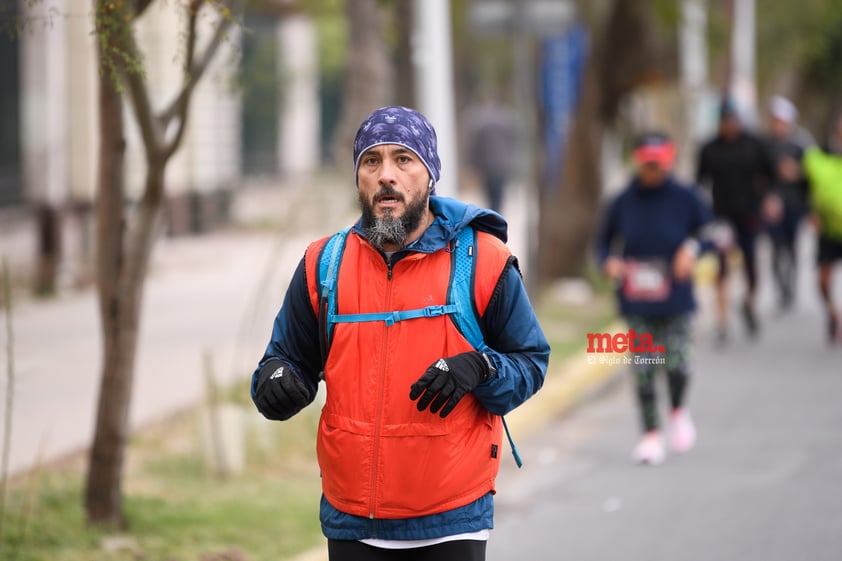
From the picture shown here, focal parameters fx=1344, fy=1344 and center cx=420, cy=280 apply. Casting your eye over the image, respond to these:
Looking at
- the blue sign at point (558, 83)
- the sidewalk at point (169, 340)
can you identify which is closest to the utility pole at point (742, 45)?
the sidewalk at point (169, 340)

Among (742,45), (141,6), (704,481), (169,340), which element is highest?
(742,45)

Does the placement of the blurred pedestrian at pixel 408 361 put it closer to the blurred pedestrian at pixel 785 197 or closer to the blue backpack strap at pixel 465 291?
the blue backpack strap at pixel 465 291

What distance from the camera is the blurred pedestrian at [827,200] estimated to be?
11.1m

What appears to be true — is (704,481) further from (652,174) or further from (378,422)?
(378,422)

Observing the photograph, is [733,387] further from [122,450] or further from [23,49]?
[23,49]

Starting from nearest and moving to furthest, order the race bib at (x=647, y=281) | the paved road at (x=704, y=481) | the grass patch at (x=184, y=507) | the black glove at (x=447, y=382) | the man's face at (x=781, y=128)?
1. the black glove at (x=447, y=382)
2. the grass patch at (x=184, y=507)
3. the paved road at (x=704, y=481)
4. the race bib at (x=647, y=281)
5. the man's face at (x=781, y=128)

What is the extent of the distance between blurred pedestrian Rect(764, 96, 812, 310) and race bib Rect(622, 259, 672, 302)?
4.03 metres

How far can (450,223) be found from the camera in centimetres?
369

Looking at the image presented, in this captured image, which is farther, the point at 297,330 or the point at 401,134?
the point at 297,330

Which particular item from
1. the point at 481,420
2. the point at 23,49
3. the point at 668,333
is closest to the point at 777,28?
the point at 23,49

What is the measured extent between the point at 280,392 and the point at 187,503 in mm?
3534

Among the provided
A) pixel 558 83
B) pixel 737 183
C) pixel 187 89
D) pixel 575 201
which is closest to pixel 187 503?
pixel 187 89

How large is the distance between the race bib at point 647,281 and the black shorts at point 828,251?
401 cm

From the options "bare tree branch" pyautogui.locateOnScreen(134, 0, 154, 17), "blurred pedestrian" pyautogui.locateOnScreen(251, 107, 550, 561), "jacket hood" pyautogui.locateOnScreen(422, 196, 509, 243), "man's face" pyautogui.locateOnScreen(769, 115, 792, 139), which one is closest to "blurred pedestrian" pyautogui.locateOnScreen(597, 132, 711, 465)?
"bare tree branch" pyautogui.locateOnScreen(134, 0, 154, 17)
